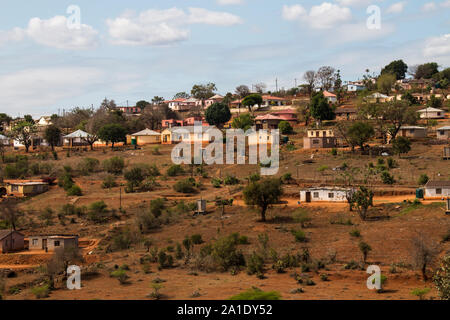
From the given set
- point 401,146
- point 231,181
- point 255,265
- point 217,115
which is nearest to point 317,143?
point 401,146

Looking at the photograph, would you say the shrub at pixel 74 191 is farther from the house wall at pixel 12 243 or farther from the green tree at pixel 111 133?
the green tree at pixel 111 133

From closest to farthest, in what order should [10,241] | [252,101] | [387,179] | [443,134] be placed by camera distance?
1. [10,241]
2. [387,179]
3. [443,134]
4. [252,101]

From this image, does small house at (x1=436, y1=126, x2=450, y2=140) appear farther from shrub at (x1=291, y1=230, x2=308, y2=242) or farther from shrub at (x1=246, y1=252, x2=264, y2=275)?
shrub at (x1=246, y1=252, x2=264, y2=275)

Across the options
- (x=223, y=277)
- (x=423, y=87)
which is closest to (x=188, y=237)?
(x=223, y=277)

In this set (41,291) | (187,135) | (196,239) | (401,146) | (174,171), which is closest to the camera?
(41,291)

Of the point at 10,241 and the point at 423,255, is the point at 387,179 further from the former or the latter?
the point at 10,241

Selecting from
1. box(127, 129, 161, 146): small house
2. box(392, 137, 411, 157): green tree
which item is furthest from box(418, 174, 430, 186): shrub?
box(127, 129, 161, 146): small house
